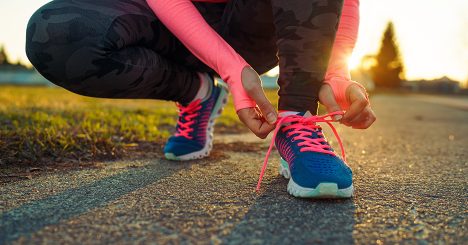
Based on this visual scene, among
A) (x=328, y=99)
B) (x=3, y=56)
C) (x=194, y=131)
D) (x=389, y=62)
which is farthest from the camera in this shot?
(x=3, y=56)

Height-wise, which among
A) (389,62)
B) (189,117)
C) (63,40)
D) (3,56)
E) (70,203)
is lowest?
(3,56)

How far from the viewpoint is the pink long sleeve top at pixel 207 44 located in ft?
4.30

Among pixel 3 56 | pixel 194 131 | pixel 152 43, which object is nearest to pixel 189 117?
pixel 194 131

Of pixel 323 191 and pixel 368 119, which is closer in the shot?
pixel 323 191

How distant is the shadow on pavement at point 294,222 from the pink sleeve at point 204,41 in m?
0.33

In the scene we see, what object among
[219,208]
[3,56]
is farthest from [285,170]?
[3,56]

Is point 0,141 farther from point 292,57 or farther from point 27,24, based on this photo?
point 292,57

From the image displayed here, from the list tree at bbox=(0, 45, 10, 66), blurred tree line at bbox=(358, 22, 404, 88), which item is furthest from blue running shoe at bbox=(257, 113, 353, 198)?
tree at bbox=(0, 45, 10, 66)

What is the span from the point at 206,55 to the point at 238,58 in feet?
0.43

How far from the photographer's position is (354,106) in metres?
1.25

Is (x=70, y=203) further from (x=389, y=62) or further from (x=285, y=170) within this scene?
(x=389, y=62)

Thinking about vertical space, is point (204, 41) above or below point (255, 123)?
above

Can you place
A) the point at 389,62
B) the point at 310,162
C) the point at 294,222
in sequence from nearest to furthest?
the point at 294,222 < the point at 310,162 < the point at 389,62

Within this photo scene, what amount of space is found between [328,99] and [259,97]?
0.80ft
